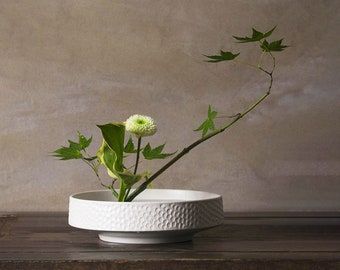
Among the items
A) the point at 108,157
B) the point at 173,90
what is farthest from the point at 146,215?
the point at 173,90

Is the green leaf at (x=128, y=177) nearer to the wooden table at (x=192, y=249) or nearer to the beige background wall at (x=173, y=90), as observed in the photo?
the wooden table at (x=192, y=249)

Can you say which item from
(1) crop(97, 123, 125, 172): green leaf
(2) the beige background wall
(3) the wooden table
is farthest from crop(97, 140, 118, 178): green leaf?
(2) the beige background wall

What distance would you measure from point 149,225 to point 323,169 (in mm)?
717

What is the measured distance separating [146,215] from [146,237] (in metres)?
0.05

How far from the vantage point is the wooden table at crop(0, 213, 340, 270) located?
3.83 ft

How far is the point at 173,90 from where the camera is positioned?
1834mm

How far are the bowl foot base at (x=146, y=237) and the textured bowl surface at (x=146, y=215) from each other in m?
0.02

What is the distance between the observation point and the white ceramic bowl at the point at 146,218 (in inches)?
50.5

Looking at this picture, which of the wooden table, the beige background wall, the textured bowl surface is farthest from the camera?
the beige background wall

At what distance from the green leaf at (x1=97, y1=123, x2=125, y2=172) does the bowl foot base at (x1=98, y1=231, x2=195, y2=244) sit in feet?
0.37

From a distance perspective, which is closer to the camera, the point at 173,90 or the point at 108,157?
the point at 108,157

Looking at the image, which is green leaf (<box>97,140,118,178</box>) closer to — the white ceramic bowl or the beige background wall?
the white ceramic bowl

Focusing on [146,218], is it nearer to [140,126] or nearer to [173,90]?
[140,126]

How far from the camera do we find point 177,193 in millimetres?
1544
